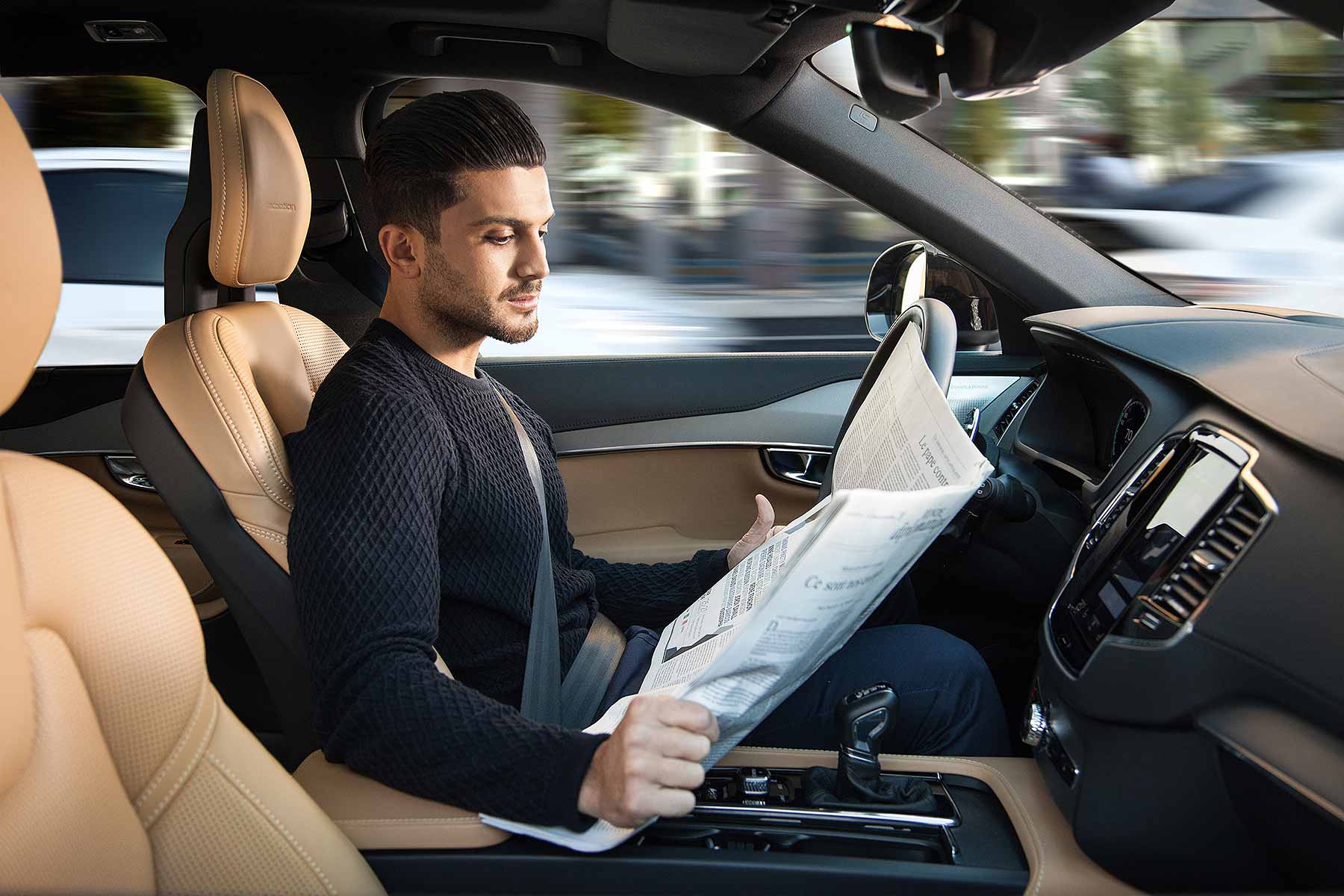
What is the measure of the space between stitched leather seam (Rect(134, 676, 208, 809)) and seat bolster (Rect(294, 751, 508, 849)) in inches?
7.7

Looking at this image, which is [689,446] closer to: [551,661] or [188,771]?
[551,661]

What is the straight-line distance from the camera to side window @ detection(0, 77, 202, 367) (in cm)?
223

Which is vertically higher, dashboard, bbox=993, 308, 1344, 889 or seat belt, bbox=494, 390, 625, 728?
dashboard, bbox=993, 308, 1344, 889

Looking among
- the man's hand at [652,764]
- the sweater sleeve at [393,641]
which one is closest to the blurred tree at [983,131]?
the sweater sleeve at [393,641]

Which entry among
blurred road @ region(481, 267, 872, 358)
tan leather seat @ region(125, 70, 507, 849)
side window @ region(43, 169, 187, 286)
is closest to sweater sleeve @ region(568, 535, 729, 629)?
tan leather seat @ region(125, 70, 507, 849)

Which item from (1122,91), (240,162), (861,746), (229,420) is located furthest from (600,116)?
(861,746)

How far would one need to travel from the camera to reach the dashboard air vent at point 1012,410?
186 cm

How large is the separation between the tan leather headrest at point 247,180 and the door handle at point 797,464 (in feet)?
3.68

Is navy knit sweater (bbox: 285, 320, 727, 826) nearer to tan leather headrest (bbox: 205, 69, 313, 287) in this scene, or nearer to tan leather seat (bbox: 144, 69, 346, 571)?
tan leather seat (bbox: 144, 69, 346, 571)

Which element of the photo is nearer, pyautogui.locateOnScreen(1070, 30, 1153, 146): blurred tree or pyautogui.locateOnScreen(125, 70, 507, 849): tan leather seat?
pyautogui.locateOnScreen(125, 70, 507, 849): tan leather seat

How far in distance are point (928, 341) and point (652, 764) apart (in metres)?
0.66

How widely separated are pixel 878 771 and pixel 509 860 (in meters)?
0.39

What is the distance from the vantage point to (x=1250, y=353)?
1.23 m

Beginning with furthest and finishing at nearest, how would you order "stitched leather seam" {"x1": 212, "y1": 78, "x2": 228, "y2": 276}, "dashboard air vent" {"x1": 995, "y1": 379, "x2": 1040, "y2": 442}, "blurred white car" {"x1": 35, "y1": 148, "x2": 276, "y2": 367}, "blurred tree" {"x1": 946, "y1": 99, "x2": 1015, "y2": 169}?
"blurred white car" {"x1": 35, "y1": 148, "x2": 276, "y2": 367} → "blurred tree" {"x1": 946, "y1": 99, "x2": 1015, "y2": 169} → "dashboard air vent" {"x1": 995, "y1": 379, "x2": 1040, "y2": 442} → "stitched leather seam" {"x1": 212, "y1": 78, "x2": 228, "y2": 276}
